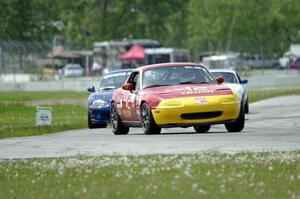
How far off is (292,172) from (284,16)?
93418 mm

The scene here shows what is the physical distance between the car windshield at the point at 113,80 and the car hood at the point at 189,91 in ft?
22.8

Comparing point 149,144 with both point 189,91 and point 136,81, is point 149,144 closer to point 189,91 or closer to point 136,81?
point 189,91

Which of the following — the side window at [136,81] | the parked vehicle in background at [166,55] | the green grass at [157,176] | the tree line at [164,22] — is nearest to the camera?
the green grass at [157,176]

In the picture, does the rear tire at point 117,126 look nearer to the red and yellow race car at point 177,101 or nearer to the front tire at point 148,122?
the red and yellow race car at point 177,101

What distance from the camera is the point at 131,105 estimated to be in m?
22.9

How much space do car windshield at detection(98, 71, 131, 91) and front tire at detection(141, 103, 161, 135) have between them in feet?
22.0

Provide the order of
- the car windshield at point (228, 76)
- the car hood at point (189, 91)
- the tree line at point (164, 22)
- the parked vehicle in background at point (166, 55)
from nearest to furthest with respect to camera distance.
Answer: the car hood at point (189, 91) → the car windshield at point (228, 76) → the parked vehicle in background at point (166, 55) → the tree line at point (164, 22)

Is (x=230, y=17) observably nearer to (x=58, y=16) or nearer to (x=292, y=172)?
(x=58, y=16)

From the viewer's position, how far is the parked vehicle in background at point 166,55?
7956cm

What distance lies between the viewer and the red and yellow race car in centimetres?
2117

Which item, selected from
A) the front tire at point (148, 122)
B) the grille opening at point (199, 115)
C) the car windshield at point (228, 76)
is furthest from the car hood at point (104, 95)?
the grille opening at point (199, 115)

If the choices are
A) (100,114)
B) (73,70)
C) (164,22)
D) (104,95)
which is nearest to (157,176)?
(100,114)

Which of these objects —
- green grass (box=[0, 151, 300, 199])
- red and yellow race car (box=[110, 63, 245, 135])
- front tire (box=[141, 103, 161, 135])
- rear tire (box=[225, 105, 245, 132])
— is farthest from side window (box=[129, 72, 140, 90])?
green grass (box=[0, 151, 300, 199])

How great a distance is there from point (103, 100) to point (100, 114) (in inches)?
15.7
